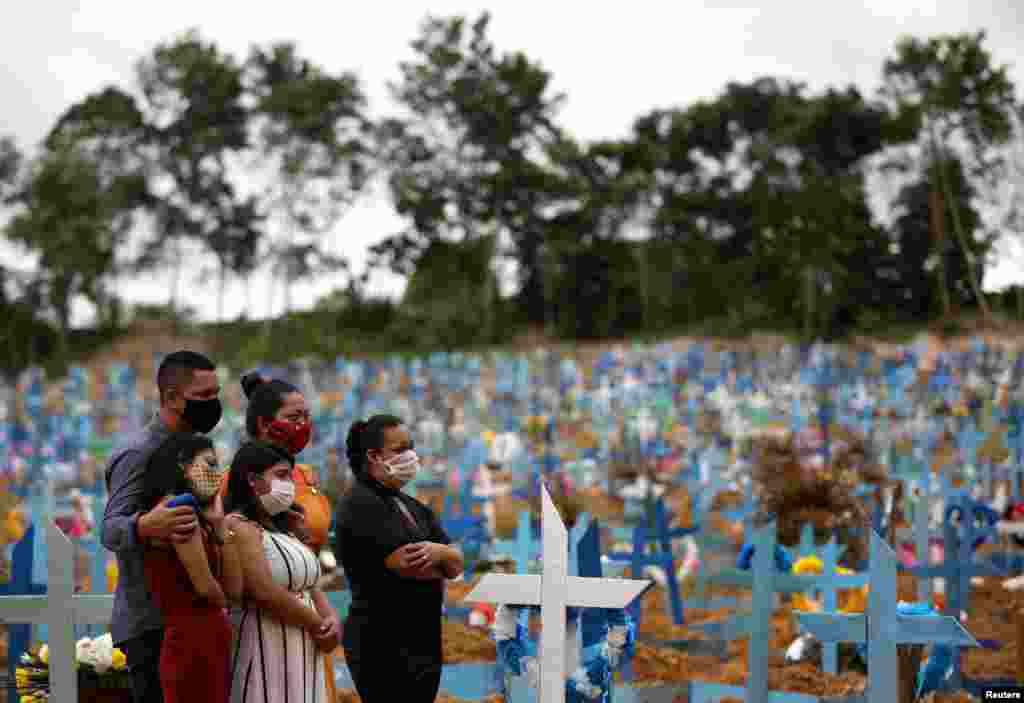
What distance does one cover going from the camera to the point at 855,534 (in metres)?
9.84

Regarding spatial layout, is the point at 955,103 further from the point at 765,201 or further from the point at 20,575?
the point at 20,575

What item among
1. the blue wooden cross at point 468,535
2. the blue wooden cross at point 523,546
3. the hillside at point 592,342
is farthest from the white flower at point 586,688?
the hillside at point 592,342

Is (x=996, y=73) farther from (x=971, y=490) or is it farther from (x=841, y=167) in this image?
(x=971, y=490)

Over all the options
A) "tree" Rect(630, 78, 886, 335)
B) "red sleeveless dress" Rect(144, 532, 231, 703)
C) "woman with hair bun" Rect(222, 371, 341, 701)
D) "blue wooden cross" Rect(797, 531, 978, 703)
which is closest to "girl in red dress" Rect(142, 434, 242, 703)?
"red sleeveless dress" Rect(144, 532, 231, 703)

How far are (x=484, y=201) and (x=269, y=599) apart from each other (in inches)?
1201

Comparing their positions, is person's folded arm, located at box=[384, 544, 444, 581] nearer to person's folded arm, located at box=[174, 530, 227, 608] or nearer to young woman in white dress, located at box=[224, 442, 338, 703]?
young woman in white dress, located at box=[224, 442, 338, 703]

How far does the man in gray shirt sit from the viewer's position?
3535 millimetres

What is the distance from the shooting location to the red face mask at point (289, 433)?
4.04 metres

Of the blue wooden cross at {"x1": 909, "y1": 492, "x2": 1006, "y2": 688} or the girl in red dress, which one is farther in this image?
the blue wooden cross at {"x1": 909, "y1": 492, "x2": 1006, "y2": 688}

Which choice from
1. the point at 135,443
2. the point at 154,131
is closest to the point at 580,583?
the point at 135,443

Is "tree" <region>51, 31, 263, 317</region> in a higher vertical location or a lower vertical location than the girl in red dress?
higher

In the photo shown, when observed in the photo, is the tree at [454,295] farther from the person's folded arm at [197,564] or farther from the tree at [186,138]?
the person's folded arm at [197,564]

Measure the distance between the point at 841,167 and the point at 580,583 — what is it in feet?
97.7

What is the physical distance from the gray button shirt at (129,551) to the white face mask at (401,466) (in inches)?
26.1
